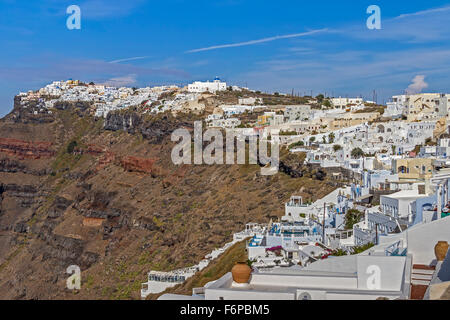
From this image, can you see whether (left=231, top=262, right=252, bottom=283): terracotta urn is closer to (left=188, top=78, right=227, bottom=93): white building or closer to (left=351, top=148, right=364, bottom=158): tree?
(left=351, top=148, right=364, bottom=158): tree

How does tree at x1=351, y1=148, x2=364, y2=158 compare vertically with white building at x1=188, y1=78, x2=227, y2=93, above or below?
below

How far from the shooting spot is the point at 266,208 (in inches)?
1658

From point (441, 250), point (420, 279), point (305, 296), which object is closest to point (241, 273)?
point (305, 296)

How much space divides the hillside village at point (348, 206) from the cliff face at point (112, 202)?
4412 mm

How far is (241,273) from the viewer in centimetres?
1081

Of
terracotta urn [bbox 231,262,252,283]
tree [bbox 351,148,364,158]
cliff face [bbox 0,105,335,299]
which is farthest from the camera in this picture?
cliff face [bbox 0,105,335,299]

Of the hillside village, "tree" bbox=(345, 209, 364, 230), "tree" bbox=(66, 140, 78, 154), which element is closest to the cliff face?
"tree" bbox=(66, 140, 78, 154)

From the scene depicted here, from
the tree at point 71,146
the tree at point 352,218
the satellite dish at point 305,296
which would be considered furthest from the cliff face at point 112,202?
the satellite dish at point 305,296

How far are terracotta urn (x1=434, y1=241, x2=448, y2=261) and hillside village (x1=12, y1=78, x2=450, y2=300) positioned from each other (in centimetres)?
6

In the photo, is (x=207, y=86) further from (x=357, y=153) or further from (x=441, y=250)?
(x=441, y=250)

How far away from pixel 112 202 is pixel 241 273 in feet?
182

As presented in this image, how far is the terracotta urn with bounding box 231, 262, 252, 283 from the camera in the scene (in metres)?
10.8

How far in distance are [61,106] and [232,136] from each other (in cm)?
5459
